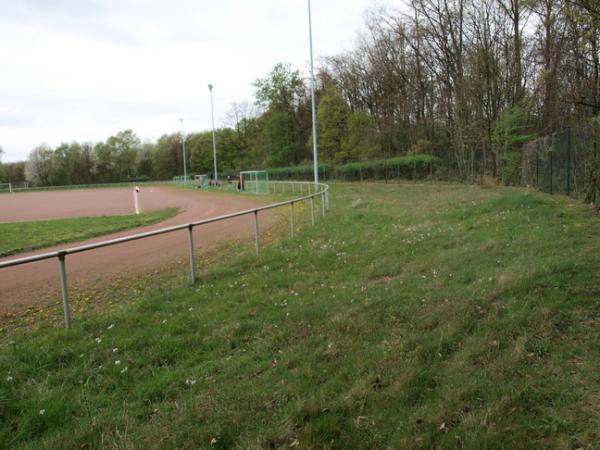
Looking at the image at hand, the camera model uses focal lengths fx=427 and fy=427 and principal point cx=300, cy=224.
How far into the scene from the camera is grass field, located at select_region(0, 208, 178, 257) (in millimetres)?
12547

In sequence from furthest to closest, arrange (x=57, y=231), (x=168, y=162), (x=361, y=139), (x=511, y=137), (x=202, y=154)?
(x=168, y=162), (x=202, y=154), (x=361, y=139), (x=511, y=137), (x=57, y=231)

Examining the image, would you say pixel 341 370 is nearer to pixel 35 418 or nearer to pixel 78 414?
pixel 78 414

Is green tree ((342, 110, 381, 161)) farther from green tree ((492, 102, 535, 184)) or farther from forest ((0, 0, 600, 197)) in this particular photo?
green tree ((492, 102, 535, 184))

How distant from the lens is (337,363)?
3.68m

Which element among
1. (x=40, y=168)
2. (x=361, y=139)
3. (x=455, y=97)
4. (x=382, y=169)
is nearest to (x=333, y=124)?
(x=361, y=139)

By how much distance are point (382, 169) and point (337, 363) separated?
37516mm

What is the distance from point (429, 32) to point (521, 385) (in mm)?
35951

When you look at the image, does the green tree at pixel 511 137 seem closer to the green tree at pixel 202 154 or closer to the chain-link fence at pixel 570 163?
the chain-link fence at pixel 570 163

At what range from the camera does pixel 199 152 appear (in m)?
89.3

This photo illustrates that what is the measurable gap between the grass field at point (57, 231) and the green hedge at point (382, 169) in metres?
23.3

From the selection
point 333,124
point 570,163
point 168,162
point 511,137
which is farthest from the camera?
point 168,162

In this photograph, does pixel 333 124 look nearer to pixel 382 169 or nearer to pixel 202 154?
pixel 382 169

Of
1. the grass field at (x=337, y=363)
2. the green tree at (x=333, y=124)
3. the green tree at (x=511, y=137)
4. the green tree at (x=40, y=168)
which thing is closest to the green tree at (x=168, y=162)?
the green tree at (x=40, y=168)

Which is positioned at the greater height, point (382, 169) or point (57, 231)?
point (382, 169)
